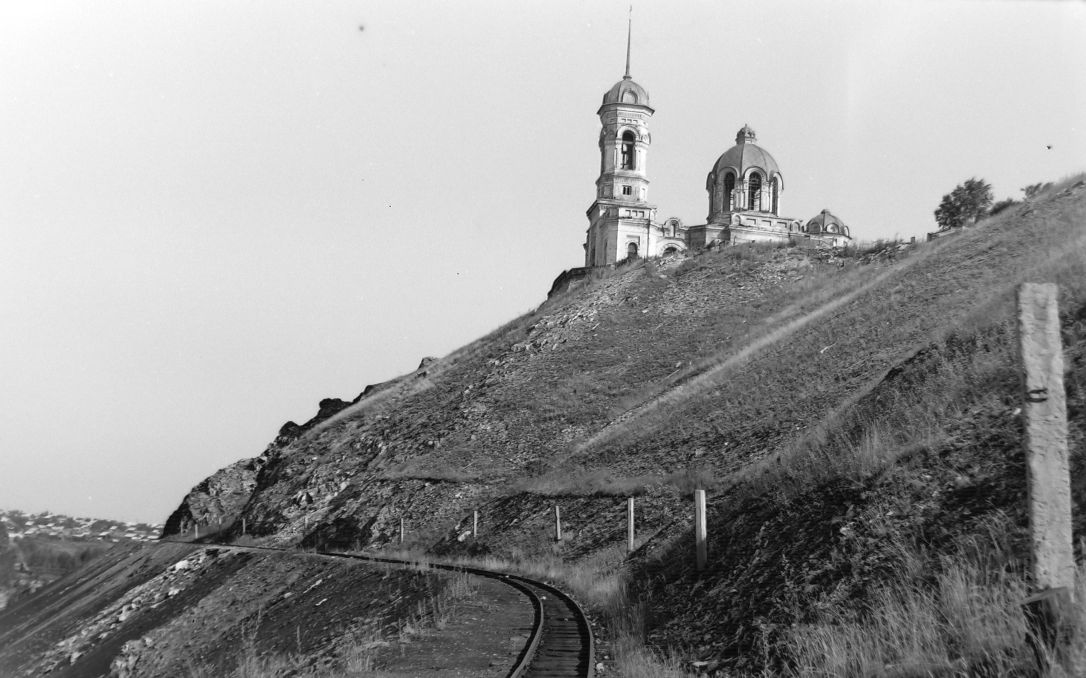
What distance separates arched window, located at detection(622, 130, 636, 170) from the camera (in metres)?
88.6

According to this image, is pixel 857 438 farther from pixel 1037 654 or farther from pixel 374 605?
pixel 374 605

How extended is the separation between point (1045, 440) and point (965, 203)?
3474 inches

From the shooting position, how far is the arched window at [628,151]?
291ft

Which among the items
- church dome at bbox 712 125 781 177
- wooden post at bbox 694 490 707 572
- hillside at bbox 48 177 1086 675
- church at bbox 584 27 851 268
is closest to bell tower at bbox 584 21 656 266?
church at bbox 584 27 851 268

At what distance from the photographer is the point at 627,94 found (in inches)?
3563

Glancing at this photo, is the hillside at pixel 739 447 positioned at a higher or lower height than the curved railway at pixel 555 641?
higher

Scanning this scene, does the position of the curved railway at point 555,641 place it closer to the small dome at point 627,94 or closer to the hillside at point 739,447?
the hillside at point 739,447

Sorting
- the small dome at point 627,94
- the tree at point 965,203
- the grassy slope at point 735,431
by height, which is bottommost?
Result: the grassy slope at point 735,431

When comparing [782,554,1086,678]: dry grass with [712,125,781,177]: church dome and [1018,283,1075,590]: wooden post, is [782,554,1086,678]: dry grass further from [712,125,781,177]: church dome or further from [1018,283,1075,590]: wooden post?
[712,125,781,177]: church dome

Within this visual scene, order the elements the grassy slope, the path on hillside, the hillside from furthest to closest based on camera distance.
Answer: the path on hillside
the grassy slope
the hillside

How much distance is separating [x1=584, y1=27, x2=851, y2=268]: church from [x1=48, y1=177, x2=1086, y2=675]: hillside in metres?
13.1

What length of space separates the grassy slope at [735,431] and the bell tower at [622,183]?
40.8ft

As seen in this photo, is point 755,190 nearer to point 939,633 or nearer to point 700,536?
point 700,536

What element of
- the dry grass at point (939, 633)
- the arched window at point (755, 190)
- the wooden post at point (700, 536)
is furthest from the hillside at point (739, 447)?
the arched window at point (755, 190)
